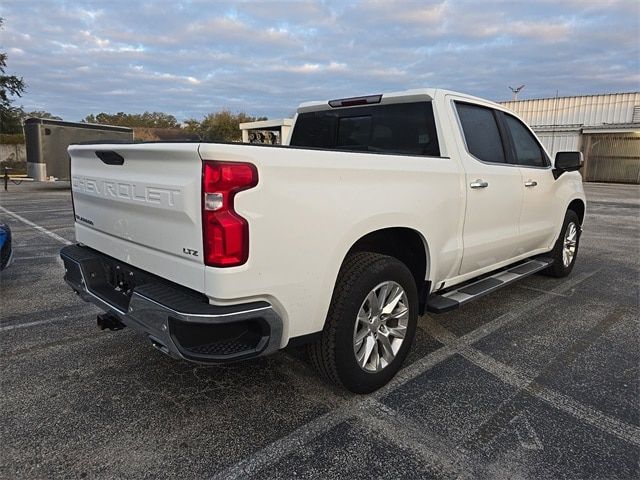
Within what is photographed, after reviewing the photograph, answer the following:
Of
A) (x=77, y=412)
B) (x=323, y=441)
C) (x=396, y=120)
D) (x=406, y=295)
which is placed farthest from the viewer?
(x=396, y=120)

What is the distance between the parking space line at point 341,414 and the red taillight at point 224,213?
0.98 m

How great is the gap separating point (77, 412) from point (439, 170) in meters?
2.70

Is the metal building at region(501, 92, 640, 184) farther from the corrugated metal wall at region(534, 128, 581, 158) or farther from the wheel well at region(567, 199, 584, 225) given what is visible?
the wheel well at region(567, 199, 584, 225)

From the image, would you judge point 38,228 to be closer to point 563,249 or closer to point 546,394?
point 563,249

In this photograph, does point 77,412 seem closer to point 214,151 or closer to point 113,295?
point 113,295

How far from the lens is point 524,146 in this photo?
14.6 ft

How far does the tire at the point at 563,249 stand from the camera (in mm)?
5277

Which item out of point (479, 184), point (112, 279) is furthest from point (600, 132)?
point (112, 279)

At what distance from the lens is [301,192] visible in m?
2.23

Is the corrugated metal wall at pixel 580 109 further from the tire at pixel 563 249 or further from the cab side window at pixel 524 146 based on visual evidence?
the cab side window at pixel 524 146

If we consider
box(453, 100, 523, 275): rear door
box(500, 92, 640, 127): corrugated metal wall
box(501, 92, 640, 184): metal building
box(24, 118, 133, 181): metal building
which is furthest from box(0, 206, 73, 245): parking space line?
box(500, 92, 640, 127): corrugated metal wall

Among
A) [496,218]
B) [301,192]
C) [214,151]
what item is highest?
[214,151]

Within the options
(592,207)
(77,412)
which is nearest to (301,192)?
(77,412)

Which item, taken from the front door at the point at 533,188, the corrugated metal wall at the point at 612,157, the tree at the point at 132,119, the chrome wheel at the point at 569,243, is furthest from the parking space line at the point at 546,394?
the tree at the point at 132,119
